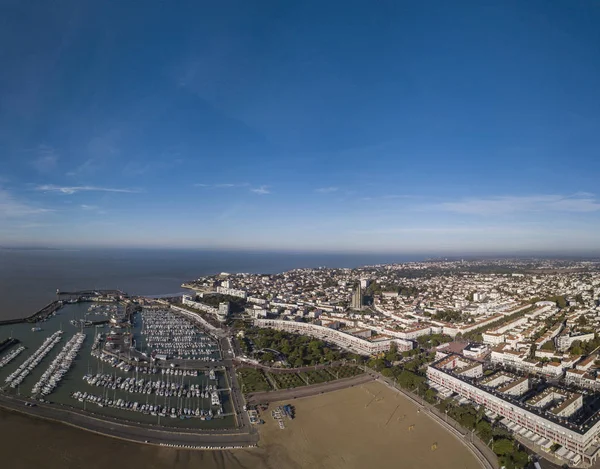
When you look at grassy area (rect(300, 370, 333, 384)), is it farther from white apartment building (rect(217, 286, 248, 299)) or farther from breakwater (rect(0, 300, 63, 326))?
white apartment building (rect(217, 286, 248, 299))

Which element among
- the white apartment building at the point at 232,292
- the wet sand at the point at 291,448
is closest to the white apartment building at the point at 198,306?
the white apartment building at the point at 232,292

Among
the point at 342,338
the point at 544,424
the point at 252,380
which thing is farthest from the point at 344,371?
the point at 544,424

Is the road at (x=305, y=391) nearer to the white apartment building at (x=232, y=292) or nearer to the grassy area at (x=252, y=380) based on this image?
the grassy area at (x=252, y=380)

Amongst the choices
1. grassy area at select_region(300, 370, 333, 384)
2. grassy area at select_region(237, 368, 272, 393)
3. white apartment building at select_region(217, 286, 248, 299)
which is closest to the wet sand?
grassy area at select_region(237, 368, 272, 393)

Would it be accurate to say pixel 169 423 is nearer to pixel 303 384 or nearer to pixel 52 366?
pixel 303 384

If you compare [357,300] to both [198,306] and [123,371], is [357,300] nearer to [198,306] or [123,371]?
[198,306]

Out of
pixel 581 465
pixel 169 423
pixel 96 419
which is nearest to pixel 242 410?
pixel 169 423
